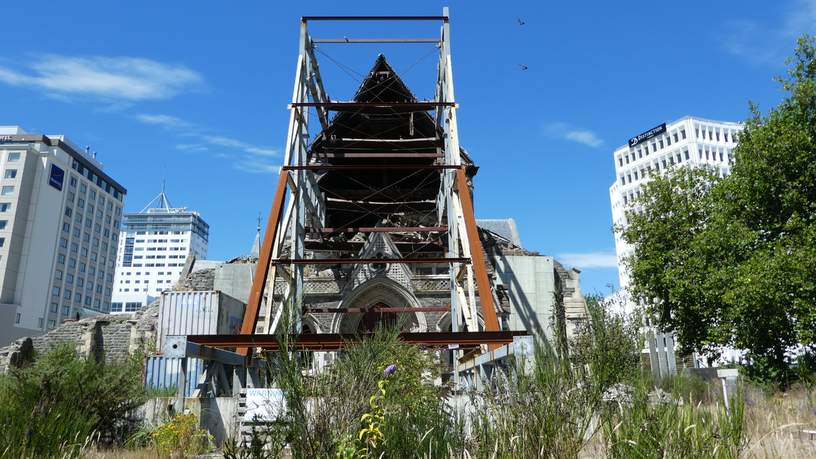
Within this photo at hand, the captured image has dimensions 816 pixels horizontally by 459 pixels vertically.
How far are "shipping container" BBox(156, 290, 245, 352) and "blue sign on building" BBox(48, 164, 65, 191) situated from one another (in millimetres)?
81179

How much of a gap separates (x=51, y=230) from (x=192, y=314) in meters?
81.8

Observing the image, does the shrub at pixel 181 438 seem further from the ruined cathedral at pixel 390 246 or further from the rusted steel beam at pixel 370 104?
the ruined cathedral at pixel 390 246

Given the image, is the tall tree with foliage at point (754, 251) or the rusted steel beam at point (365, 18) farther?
the rusted steel beam at point (365, 18)

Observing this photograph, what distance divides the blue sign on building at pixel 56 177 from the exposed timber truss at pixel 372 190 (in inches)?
3167

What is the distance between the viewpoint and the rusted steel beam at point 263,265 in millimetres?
11922

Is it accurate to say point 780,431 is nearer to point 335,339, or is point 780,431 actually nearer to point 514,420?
point 514,420

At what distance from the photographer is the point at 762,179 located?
19500 mm

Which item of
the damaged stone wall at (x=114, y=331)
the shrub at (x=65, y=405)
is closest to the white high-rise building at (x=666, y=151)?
the damaged stone wall at (x=114, y=331)

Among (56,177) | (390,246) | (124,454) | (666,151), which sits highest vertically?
(666,151)

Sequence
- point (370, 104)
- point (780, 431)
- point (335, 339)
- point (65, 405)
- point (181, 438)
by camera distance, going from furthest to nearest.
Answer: point (370, 104)
point (335, 339)
point (181, 438)
point (780, 431)
point (65, 405)

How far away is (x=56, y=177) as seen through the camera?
8844 cm

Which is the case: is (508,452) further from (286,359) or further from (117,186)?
(117,186)

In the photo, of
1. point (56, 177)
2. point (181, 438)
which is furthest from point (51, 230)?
point (181, 438)

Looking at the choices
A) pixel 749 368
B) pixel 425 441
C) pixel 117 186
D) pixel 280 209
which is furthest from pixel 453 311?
pixel 117 186
